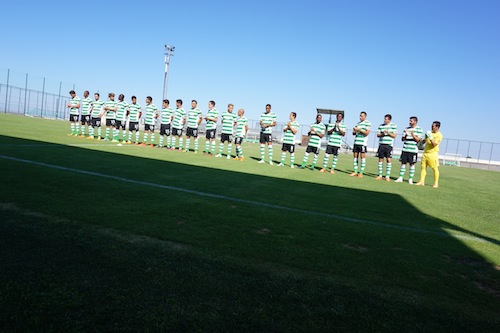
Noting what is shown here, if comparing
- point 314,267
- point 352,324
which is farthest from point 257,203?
point 352,324

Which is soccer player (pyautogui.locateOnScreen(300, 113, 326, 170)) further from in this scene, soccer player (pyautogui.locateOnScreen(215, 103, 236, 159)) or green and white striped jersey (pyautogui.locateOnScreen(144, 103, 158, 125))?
green and white striped jersey (pyautogui.locateOnScreen(144, 103, 158, 125))

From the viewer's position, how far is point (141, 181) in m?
6.66

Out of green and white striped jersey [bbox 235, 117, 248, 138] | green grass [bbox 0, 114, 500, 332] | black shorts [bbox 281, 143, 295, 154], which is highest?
green and white striped jersey [bbox 235, 117, 248, 138]

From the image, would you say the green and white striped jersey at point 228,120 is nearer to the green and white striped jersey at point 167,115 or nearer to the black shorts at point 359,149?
the green and white striped jersey at point 167,115

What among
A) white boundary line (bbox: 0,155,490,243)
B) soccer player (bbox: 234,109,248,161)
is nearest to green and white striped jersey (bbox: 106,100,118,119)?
soccer player (bbox: 234,109,248,161)

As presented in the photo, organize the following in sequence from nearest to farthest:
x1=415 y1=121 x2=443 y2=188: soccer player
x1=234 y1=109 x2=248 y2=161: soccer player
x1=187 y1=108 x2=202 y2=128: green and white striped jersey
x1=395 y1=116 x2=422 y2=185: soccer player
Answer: x1=415 y1=121 x2=443 y2=188: soccer player, x1=395 y1=116 x2=422 y2=185: soccer player, x1=234 y1=109 x2=248 y2=161: soccer player, x1=187 y1=108 x2=202 y2=128: green and white striped jersey

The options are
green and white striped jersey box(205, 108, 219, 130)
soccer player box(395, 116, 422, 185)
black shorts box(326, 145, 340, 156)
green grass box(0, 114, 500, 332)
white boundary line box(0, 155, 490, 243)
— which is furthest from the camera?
green and white striped jersey box(205, 108, 219, 130)

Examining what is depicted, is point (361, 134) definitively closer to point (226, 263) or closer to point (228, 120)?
point (228, 120)

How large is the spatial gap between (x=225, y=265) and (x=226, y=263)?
0.15 feet

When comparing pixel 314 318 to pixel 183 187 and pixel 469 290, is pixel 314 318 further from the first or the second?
pixel 183 187

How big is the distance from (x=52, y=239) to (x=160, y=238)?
0.94m

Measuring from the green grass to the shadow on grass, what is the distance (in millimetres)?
12

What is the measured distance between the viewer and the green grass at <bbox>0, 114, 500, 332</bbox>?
2.17 metres

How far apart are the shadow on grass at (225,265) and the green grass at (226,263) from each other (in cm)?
1
